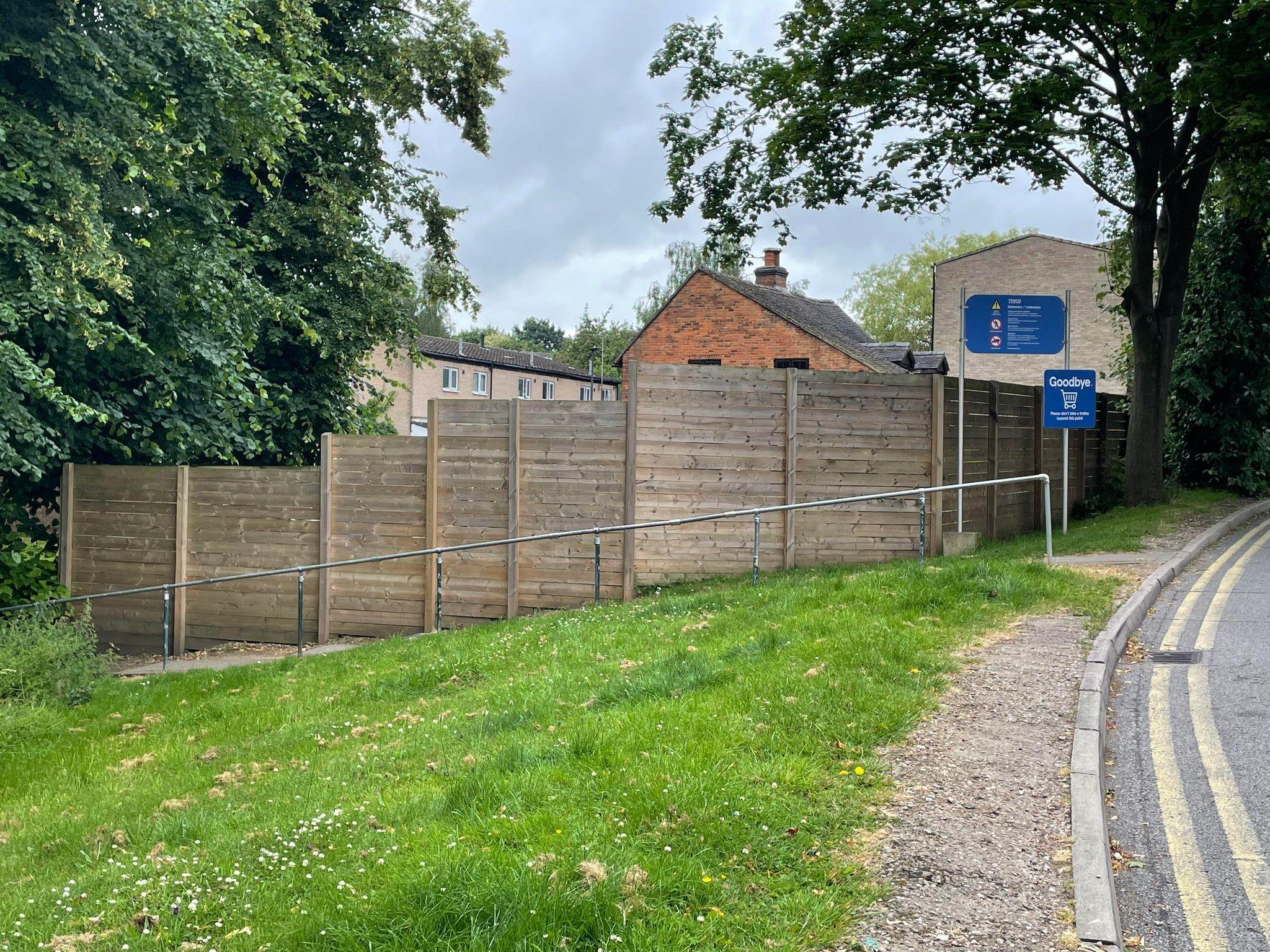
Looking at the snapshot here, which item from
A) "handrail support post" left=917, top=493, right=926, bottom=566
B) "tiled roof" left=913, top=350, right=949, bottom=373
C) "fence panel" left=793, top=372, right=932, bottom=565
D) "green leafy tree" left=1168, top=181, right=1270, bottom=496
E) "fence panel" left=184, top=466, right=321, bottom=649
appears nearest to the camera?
"handrail support post" left=917, top=493, right=926, bottom=566

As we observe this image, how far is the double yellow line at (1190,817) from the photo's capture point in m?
4.53

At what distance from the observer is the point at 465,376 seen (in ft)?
194

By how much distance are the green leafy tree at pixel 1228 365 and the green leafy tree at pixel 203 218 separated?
1431 cm

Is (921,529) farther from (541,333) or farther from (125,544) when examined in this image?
(541,333)

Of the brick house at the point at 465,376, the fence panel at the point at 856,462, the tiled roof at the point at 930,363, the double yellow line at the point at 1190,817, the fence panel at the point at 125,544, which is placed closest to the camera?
the double yellow line at the point at 1190,817

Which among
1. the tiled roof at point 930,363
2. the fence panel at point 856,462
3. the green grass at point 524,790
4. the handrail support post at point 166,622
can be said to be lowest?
the handrail support post at point 166,622

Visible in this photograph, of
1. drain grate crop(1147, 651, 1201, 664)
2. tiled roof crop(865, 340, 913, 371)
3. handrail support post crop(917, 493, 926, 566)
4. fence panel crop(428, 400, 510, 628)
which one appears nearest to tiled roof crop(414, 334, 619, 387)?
tiled roof crop(865, 340, 913, 371)

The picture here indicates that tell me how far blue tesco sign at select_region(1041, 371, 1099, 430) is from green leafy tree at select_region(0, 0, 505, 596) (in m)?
11.6

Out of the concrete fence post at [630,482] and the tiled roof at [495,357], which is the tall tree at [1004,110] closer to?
the concrete fence post at [630,482]

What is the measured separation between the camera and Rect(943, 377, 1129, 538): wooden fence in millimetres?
14695

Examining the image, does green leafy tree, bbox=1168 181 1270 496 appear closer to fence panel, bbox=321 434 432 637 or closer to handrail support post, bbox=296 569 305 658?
fence panel, bbox=321 434 432 637

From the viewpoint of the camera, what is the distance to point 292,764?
295 inches

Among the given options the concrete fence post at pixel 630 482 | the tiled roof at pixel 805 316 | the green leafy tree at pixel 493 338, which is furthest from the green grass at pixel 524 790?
the green leafy tree at pixel 493 338

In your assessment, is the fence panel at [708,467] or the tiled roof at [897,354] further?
the tiled roof at [897,354]
